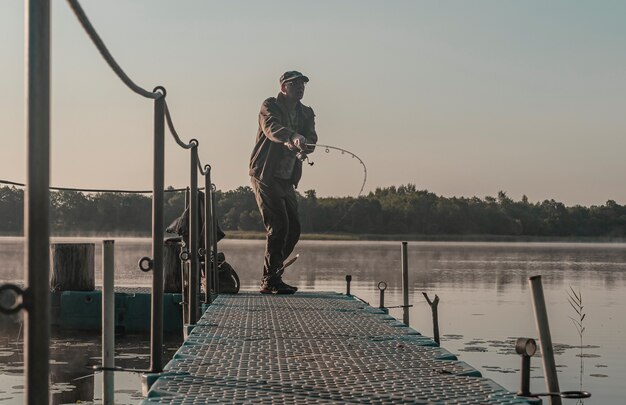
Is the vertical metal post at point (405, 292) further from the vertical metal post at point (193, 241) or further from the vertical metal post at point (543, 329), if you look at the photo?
the vertical metal post at point (543, 329)

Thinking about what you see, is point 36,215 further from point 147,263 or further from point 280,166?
point 280,166

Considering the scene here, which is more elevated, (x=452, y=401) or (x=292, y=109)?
(x=292, y=109)

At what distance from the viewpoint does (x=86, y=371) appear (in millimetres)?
10445

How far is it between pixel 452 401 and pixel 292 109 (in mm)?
6935

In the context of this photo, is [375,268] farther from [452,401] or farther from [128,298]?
[452,401]

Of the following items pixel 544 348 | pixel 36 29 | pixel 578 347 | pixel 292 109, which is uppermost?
pixel 292 109

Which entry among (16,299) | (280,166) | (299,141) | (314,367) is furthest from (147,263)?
(280,166)

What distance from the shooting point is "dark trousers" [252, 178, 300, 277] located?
10844mm

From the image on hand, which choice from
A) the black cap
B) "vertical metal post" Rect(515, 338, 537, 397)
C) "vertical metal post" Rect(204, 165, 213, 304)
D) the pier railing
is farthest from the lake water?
the black cap

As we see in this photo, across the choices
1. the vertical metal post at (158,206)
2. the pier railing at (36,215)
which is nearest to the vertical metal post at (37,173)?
the pier railing at (36,215)

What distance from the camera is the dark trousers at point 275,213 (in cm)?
1084

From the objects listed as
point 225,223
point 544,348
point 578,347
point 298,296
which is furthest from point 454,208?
point 544,348

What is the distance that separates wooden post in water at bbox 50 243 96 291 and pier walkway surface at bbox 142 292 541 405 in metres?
5.62

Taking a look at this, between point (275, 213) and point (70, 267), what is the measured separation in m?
3.58
